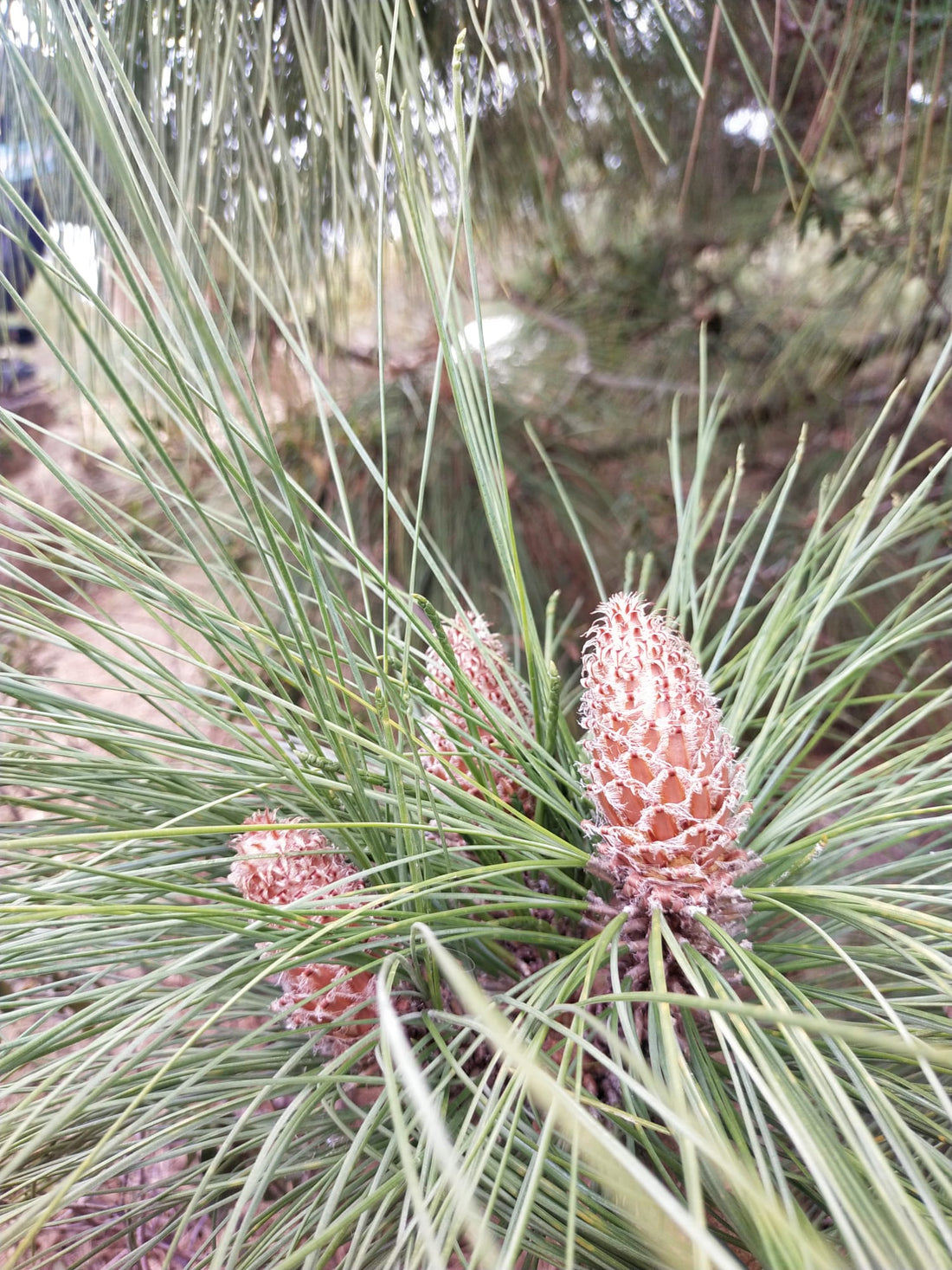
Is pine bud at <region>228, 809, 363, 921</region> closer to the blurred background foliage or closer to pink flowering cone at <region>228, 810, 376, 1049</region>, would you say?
pink flowering cone at <region>228, 810, 376, 1049</region>

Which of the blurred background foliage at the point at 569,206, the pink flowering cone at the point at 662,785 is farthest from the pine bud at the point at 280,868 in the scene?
the blurred background foliage at the point at 569,206

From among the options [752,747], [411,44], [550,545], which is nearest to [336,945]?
[752,747]

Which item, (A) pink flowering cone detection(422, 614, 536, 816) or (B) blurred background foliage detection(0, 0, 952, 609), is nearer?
(A) pink flowering cone detection(422, 614, 536, 816)

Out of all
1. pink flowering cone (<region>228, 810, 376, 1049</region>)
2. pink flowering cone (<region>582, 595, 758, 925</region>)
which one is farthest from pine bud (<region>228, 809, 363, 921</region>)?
pink flowering cone (<region>582, 595, 758, 925</region>)

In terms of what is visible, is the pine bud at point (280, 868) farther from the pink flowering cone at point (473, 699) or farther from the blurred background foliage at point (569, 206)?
the blurred background foliage at point (569, 206)

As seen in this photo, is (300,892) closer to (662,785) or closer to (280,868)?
(280,868)

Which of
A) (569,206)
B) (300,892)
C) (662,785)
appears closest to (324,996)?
(300,892)
